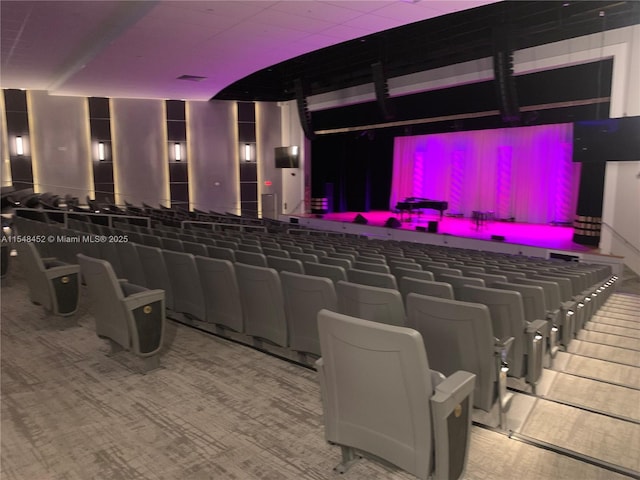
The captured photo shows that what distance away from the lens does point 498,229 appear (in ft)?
55.6

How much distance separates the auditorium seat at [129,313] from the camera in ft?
Result: 11.8

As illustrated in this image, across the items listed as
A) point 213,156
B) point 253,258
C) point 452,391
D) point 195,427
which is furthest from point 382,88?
point 452,391

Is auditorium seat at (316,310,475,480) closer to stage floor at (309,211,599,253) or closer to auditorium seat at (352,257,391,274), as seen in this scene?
auditorium seat at (352,257,391,274)

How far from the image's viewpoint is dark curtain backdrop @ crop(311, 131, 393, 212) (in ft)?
67.3

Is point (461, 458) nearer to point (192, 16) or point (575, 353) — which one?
point (575, 353)

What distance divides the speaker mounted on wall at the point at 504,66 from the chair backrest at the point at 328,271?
838 cm

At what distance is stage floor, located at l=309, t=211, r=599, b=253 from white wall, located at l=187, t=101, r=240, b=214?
4213 mm

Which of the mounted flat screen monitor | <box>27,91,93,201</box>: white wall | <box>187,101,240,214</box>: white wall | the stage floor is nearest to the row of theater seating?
the stage floor

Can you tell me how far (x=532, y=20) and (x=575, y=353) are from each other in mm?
9278

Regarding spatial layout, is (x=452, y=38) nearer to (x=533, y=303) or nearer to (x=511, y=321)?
(x=533, y=303)

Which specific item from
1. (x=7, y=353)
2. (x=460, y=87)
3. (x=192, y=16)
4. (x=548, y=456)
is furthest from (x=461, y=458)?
(x=460, y=87)

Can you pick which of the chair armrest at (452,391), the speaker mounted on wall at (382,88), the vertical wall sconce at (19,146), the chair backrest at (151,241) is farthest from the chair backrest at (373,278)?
the vertical wall sconce at (19,146)

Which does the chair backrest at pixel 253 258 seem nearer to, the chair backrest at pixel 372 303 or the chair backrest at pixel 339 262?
the chair backrest at pixel 339 262

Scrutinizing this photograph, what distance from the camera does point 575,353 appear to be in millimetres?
4664
